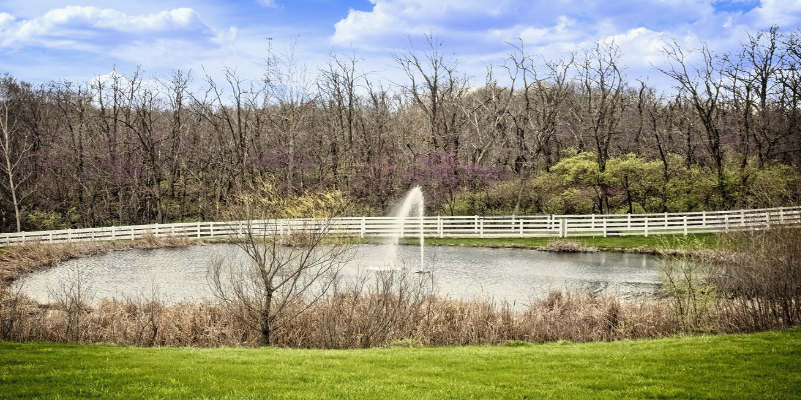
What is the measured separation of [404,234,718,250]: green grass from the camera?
31.6 meters

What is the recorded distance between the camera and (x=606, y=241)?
33.3 meters

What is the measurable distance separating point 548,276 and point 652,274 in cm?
408

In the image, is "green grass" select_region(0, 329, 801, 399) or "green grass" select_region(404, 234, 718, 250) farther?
"green grass" select_region(404, 234, 718, 250)

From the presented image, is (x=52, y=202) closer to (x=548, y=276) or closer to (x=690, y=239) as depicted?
(x=548, y=276)

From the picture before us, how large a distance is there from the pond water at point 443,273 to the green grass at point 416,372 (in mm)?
6734

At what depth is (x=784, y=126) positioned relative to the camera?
145ft

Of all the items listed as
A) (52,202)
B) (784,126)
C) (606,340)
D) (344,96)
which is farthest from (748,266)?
(52,202)

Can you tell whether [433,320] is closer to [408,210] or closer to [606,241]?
[606,241]

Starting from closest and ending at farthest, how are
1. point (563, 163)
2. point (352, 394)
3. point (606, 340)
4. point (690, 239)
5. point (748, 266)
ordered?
point (352, 394)
point (606, 340)
point (748, 266)
point (690, 239)
point (563, 163)

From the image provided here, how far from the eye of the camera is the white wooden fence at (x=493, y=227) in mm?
34338

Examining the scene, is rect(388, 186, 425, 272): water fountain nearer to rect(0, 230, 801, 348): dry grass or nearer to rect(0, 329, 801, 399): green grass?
rect(0, 230, 801, 348): dry grass

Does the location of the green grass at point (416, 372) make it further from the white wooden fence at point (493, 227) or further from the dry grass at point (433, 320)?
the white wooden fence at point (493, 227)

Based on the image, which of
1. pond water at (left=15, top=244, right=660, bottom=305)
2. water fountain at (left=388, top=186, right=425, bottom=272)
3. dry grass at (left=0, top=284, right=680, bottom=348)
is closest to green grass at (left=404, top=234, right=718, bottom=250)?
water fountain at (left=388, top=186, right=425, bottom=272)

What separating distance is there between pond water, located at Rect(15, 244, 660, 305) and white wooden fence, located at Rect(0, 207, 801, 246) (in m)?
3.09
